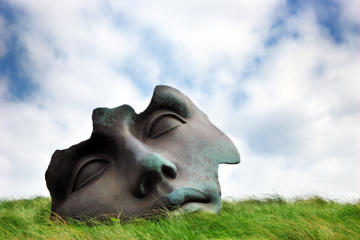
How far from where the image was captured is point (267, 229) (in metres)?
2.64

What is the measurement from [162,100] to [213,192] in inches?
42.7

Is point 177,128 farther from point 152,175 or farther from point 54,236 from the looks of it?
point 54,236

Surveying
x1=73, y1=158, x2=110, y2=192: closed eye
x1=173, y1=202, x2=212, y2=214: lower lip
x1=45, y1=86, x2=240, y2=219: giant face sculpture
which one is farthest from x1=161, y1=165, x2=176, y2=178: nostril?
x1=73, y1=158, x2=110, y2=192: closed eye

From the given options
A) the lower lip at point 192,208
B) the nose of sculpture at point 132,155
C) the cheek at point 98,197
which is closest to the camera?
the lower lip at point 192,208

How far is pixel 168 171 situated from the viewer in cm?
362

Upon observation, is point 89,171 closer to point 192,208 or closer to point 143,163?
point 143,163

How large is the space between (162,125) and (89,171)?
34.7 inches

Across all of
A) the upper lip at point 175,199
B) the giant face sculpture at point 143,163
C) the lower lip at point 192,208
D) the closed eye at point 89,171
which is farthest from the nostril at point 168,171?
the closed eye at point 89,171

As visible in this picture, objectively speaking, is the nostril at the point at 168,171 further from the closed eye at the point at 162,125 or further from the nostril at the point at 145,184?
the closed eye at the point at 162,125

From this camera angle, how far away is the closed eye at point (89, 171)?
3967 millimetres

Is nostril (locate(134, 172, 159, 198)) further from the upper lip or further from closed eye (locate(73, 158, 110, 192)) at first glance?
closed eye (locate(73, 158, 110, 192))

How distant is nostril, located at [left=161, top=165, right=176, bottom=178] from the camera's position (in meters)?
3.59

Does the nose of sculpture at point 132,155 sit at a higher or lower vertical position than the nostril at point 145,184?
higher

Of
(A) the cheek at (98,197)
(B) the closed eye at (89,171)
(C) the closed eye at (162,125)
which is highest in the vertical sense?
(C) the closed eye at (162,125)
